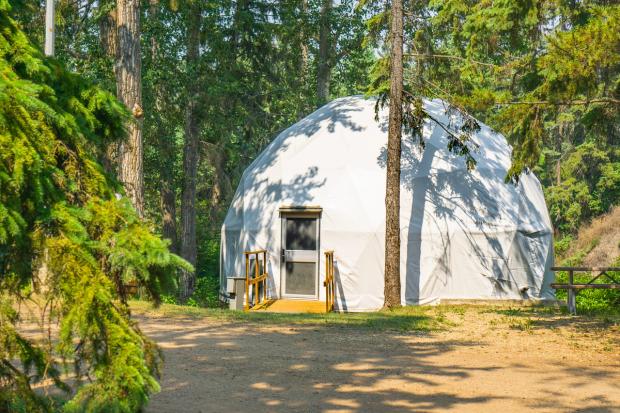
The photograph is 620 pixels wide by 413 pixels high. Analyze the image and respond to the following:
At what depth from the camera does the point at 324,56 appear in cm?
3117

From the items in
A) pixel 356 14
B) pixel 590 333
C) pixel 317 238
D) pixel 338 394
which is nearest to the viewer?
pixel 338 394

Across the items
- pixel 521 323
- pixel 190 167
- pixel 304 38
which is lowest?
pixel 521 323

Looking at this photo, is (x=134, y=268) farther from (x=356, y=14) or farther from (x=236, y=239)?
(x=356, y=14)

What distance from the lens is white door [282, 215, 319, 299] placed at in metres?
18.8

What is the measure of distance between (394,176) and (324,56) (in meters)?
15.1

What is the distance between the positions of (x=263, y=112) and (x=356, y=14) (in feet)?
20.5

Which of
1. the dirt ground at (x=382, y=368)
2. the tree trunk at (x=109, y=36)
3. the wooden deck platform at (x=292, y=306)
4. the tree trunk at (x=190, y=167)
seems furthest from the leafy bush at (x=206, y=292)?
the dirt ground at (x=382, y=368)

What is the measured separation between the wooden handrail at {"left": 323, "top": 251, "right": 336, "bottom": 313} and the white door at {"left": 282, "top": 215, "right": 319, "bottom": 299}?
433mm

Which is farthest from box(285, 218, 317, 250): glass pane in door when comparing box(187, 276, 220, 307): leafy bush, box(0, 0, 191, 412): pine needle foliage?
box(0, 0, 191, 412): pine needle foliage

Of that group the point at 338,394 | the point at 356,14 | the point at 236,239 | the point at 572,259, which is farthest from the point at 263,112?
the point at 338,394

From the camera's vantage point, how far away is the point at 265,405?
7.08 m

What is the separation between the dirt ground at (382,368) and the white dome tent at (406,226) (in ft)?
15.5

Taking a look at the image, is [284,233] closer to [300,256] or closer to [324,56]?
[300,256]

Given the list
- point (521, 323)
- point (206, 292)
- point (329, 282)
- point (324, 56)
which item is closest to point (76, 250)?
point (521, 323)
